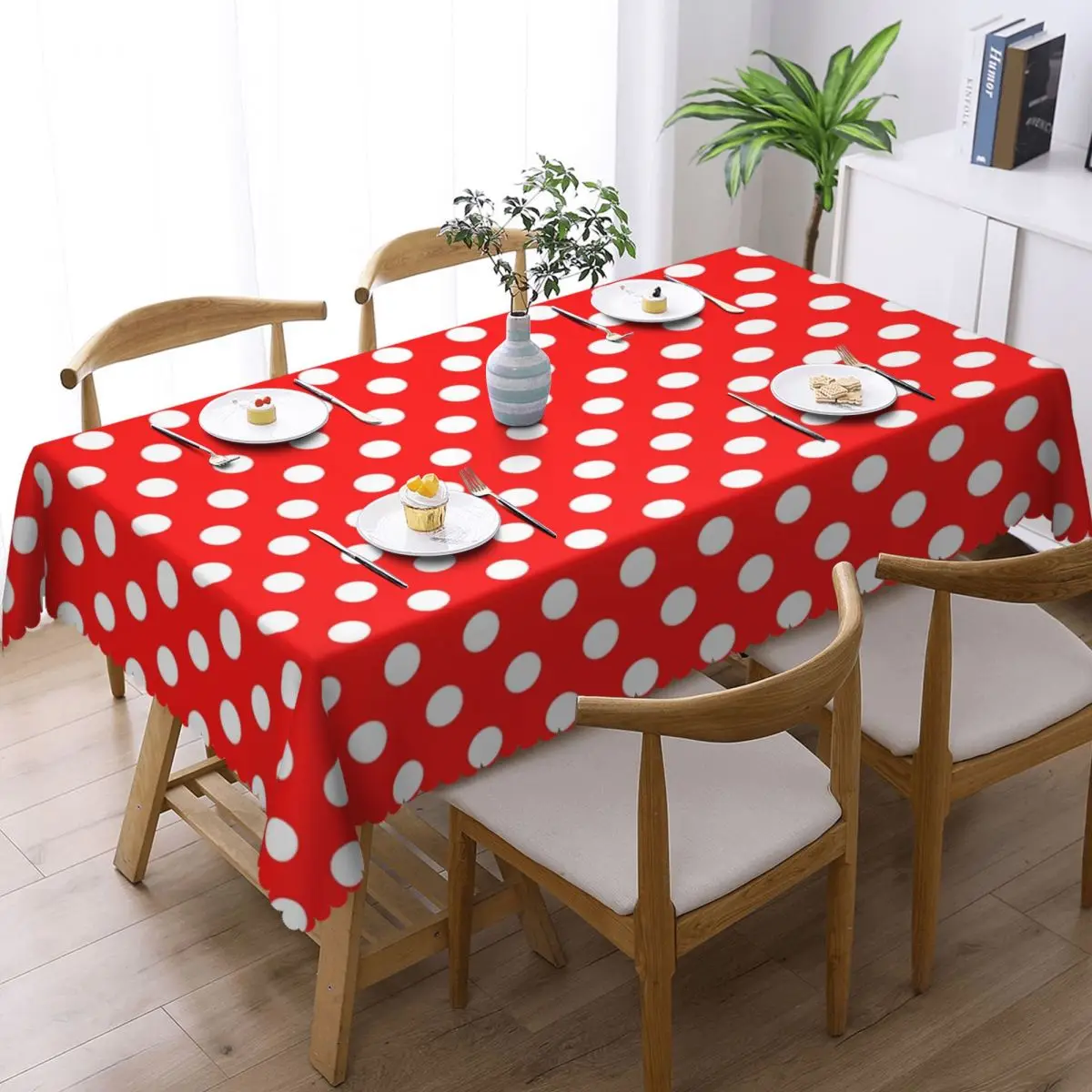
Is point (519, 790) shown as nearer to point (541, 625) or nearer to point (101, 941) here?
point (541, 625)

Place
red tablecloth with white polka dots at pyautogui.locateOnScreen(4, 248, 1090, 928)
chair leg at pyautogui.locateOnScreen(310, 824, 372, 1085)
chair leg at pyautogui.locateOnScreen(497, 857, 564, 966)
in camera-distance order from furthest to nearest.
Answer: chair leg at pyautogui.locateOnScreen(497, 857, 564, 966)
chair leg at pyautogui.locateOnScreen(310, 824, 372, 1085)
red tablecloth with white polka dots at pyautogui.locateOnScreen(4, 248, 1090, 928)

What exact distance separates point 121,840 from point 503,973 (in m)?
0.68

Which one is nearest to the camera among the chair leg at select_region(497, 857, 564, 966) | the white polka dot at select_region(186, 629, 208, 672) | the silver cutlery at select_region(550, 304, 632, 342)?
the white polka dot at select_region(186, 629, 208, 672)

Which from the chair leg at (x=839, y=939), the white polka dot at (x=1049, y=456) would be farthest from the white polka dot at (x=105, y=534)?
the white polka dot at (x=1049, y=456)

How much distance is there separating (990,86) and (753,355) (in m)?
1.21

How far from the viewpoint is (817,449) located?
2268mm

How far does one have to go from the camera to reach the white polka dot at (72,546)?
2221 millimetres

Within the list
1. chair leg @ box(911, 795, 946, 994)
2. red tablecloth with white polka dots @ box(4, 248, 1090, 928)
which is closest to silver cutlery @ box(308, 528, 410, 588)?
red tablecloth with white polka dots @ box(4, 248, 1090, 928)

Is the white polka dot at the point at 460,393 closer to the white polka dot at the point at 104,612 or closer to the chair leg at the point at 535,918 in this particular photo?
the white polka dot at the point at 104,612

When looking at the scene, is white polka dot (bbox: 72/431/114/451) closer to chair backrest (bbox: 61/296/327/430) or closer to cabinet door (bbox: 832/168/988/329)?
chair backrest (bbox: 61/296/327/430)

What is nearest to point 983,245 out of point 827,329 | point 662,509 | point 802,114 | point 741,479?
point 802,114

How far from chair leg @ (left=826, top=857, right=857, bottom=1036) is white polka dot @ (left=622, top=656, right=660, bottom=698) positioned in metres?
0.34

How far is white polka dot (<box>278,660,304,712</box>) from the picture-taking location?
1.83 meters

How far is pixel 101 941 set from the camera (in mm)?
2475
